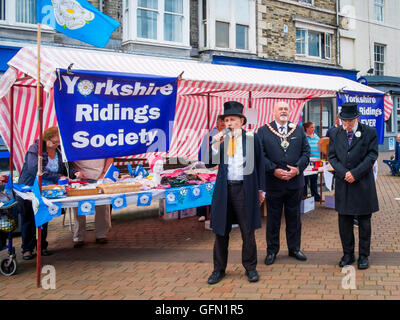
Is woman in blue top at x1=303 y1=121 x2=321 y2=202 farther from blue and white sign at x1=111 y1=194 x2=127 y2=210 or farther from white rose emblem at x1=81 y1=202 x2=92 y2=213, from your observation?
white rose emblem at x1=81 y1=202 x2=92 y2=213

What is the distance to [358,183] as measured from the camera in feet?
18.1

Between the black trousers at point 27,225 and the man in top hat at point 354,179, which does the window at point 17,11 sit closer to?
the black trousers at point 27,225

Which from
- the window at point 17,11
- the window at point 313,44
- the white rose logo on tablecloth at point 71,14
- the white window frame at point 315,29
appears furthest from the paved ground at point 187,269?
the window at point 313,44

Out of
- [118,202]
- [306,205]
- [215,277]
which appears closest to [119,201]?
[118,202]

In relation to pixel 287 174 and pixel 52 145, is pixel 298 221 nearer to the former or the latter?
pixel 287 174

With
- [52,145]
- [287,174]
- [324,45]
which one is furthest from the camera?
[324,45]

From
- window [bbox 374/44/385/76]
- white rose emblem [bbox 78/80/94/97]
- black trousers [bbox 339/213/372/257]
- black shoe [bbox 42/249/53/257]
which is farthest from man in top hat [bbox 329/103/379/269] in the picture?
window [bbox 374/44/385/76]

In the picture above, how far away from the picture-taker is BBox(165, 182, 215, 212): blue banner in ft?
21.8

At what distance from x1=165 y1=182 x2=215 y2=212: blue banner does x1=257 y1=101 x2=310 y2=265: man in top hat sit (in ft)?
4.77

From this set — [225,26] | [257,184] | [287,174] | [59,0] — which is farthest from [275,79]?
[225,26]

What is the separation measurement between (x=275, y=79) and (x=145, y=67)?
2.82 m

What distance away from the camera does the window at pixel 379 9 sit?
24.6 meters

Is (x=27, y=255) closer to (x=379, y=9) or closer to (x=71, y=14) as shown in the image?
(x=71, y=14)

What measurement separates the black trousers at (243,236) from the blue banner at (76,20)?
249 cm
